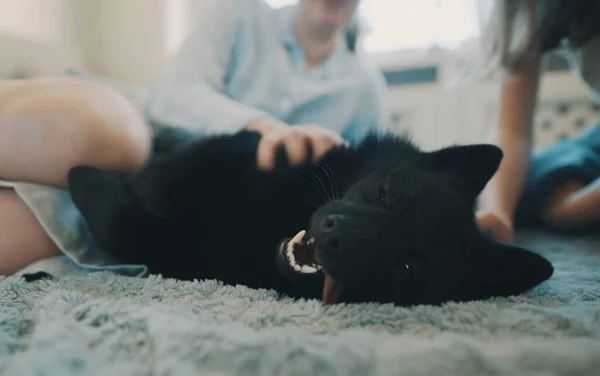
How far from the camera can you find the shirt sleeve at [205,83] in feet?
3.43

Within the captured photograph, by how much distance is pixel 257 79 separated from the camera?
4.45 ft

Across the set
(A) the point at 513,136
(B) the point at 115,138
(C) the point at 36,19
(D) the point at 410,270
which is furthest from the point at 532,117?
(C) the point at 36,19

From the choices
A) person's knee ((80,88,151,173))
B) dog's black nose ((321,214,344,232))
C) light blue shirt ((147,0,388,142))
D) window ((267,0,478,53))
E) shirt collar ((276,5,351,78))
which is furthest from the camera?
window ((267,0,478,53))

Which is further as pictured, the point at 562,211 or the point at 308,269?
the point at 562,211

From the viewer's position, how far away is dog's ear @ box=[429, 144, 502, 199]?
0.74m

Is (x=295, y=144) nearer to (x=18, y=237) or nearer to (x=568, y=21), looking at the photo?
(x=18, y=237)

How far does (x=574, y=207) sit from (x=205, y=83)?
1157 millimetres

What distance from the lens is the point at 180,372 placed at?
0.36m

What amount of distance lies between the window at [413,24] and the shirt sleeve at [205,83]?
981 mm

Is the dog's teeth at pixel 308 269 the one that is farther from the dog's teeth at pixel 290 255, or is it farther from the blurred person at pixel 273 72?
the blurred person at pixel 273 72

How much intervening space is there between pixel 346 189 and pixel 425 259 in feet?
0.71

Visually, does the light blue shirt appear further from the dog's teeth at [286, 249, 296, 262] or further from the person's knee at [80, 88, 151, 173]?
the dog's teeth at [286, 249, 296, 262]

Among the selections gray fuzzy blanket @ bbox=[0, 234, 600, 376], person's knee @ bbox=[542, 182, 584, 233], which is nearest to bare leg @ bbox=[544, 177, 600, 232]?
person's knee @ bbox=[542, 182, 584, 233]

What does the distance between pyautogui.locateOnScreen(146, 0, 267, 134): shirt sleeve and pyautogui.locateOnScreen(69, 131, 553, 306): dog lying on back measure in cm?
24
